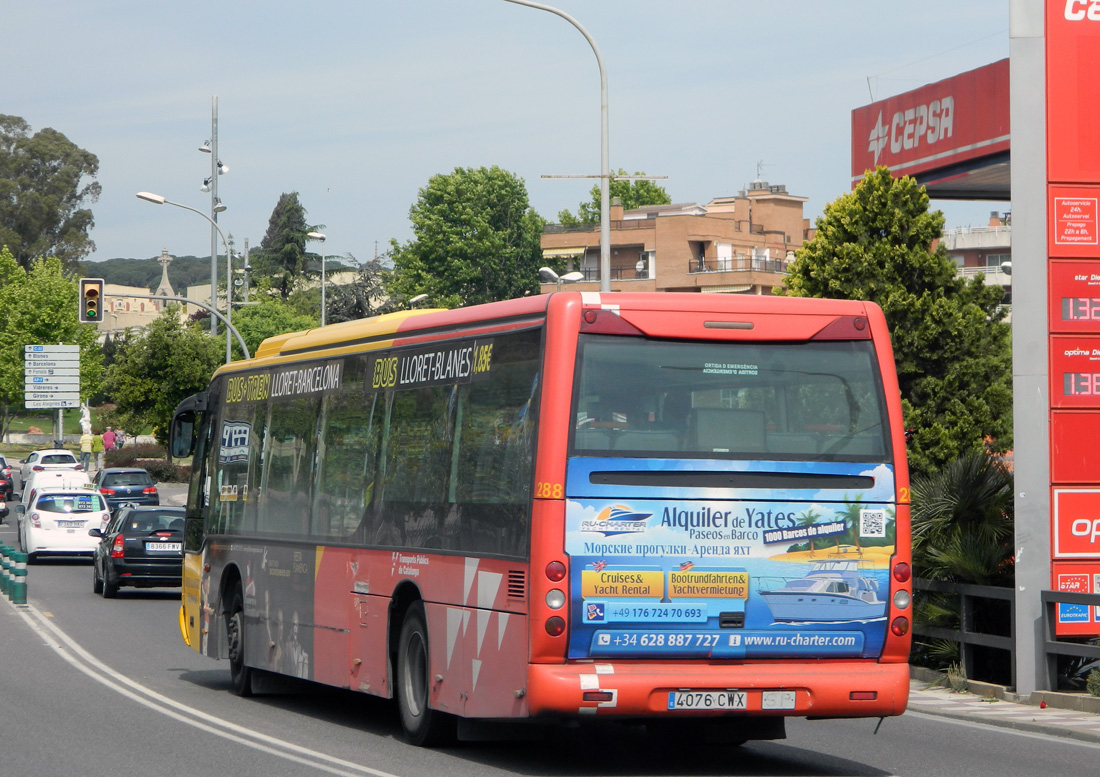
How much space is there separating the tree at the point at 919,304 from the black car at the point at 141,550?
12110 mm

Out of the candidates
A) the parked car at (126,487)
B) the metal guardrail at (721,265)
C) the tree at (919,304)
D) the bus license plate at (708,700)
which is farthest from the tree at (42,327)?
the bus license plate at (708,700)

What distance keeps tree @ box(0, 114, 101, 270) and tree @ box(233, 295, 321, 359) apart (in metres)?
16.0

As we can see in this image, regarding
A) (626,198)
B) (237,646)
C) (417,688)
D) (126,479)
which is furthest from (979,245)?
(417,688)

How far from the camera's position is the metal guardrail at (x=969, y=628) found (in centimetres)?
1419

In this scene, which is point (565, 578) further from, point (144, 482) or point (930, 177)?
point (144, 482)

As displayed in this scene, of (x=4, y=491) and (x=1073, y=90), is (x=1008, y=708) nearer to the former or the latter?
(x=1073, y=90)

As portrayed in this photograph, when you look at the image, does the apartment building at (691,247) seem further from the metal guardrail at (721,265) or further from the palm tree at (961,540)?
the palm tree at (961,540)

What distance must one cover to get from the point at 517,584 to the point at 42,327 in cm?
8435

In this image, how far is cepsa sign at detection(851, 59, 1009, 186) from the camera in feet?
79.6

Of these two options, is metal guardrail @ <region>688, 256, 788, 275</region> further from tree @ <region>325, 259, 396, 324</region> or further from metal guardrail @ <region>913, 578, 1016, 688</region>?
metal guardrail @ <region>913, 578, 1016, 688</region>

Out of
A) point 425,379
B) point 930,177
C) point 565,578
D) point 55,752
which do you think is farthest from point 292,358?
point 930,177

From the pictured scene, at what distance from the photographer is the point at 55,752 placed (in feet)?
35.4

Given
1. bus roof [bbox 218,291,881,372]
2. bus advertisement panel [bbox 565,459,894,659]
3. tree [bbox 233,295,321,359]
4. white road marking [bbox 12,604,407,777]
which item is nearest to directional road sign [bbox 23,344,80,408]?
tree [bbox 233,295,321,359]

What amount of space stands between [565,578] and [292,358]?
5.65 m
